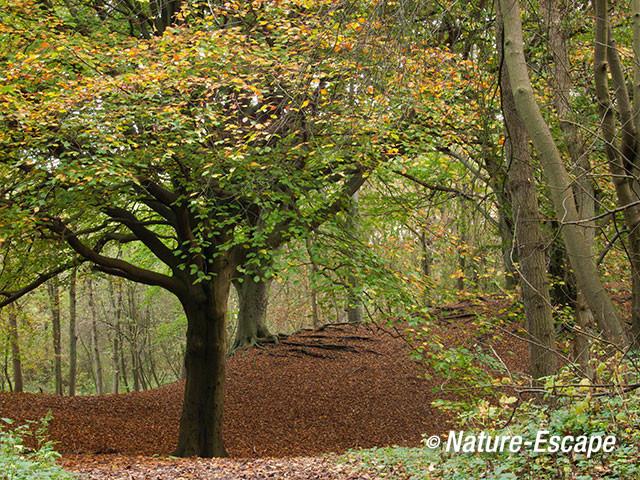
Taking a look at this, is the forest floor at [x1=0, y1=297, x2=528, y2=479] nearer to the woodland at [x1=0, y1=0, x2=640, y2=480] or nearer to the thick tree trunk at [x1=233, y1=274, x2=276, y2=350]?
the woodland at [x1=0, y1=0, x2=640, y2=480]

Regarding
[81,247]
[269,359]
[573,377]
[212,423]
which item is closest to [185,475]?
[212,423]

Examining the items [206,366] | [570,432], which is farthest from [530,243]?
[206,366]

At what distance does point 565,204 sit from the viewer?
12.5 ft

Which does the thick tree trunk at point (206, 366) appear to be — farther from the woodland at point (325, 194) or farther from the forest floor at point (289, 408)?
the forest floor at point (289, 408)

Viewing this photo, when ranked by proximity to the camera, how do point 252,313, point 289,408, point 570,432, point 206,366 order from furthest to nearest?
point 252,313 → point 289,408 → point 206,366 → point 570,432

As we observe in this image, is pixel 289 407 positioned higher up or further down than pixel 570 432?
further down

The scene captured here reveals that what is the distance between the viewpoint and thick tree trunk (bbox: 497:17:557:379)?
5078 mm

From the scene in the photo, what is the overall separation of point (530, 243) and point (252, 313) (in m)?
10.9

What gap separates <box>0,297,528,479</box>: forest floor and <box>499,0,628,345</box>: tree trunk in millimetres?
4370

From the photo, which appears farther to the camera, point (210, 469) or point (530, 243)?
point (210, 469)

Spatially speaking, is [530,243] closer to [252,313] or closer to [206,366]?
[206,366]

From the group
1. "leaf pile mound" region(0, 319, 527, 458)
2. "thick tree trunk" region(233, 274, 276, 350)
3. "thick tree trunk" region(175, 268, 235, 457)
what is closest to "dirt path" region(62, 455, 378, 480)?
"thick tree trunk" region(175, 268, 235, 457)

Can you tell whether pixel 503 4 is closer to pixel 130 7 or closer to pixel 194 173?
pixel 194 173

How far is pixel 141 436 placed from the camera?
417 inches
